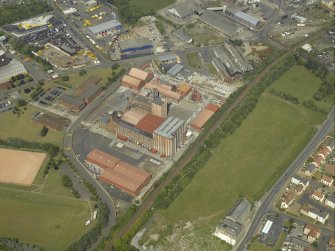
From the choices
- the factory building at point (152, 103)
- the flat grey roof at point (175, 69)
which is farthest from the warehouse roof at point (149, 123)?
the flat grey roof at point (175, 69)

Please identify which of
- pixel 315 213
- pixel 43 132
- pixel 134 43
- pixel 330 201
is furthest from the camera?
pixel 134 43

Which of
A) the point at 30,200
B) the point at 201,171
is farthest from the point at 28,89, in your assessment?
the point at 201,171

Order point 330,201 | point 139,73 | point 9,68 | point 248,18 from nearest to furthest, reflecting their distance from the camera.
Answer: point 330,201 → point 139,73 → point 9,68 → point 248,18

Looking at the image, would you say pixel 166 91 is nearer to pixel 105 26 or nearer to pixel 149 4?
pixel 105 26

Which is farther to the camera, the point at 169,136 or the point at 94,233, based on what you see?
the point at 169,136

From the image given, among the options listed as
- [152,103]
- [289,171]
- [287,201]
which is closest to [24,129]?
[152,103]

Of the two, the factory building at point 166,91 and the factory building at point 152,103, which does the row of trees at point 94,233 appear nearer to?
the factory building at point 152,103

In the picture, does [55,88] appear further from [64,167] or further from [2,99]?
[64,167]
